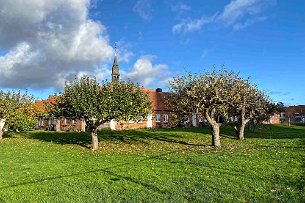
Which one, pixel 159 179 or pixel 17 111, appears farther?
pixel 17 111

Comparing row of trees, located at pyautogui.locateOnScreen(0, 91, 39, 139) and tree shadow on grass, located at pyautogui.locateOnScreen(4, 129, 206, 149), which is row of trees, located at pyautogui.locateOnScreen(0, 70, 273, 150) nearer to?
tree shadow on grass, located at pyautogui.locateOnScreen(4, 129, 206, 149)

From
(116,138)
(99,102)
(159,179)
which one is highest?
(99,102)

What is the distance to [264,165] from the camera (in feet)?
48.9

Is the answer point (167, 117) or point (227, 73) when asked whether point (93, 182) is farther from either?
point (167, 117)

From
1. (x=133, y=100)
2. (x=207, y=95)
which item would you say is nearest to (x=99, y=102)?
(x=133, y=100)

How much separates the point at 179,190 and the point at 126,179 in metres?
2.80

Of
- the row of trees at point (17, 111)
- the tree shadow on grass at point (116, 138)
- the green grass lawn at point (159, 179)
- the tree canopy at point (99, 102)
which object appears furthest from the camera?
the row of trees at point (17, 111)

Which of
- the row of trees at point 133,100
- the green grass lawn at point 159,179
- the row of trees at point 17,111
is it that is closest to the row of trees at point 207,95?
the row of trees at point 133,100

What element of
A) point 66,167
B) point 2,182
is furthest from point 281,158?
point 2,182

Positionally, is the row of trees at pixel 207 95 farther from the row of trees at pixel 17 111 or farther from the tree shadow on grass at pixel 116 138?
the row of trees at pixel 17 111

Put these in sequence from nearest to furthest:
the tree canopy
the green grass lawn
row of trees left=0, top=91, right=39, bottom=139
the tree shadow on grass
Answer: the green grass lawn → the tree canopy → the tree shadow on grass → row of trees left=0, top=91, right=39, bottom=139

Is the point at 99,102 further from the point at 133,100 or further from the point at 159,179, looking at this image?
the point at 159,179

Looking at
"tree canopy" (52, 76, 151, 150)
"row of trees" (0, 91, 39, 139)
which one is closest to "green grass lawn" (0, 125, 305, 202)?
"tree canopy" (52, 76, 151, 150)

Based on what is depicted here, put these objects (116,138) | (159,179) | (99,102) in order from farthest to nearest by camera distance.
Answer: (116,138) → (99,102) → (159,179)
